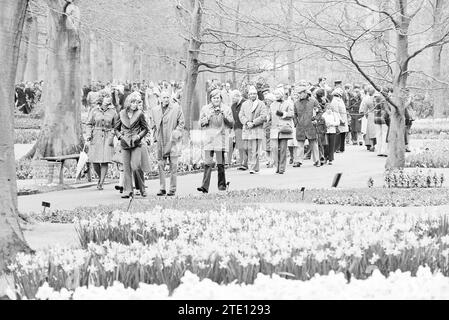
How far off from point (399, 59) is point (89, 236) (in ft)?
31.5

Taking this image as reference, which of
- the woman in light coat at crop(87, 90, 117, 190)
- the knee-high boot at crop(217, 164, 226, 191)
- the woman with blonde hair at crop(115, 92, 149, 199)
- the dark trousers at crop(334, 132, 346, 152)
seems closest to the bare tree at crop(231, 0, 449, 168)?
the woman with blonde hair at crop(115, 92, 149, 199)

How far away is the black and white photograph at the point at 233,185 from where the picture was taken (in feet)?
21.9

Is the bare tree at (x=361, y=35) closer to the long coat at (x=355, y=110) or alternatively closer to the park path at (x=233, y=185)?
the park path at (x=233, y=185)

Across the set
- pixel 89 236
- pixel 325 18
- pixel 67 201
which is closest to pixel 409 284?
pixel 89 236

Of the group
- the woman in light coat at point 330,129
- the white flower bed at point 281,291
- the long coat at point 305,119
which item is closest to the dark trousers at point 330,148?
the woman in light coat at point 330,129

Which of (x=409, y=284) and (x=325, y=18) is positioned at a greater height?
(x=325, y=18)

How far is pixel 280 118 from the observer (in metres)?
22.4

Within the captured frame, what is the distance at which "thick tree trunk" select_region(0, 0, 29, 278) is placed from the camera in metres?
9.19

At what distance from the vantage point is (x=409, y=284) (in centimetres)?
603

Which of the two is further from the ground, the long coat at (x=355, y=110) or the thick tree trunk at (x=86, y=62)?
the thick tree trunk at (x=86, y=62)

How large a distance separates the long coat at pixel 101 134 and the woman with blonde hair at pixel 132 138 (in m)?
1.85

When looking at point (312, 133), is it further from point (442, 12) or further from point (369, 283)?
point (369, 283)

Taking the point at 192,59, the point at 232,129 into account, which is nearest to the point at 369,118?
the point at 232,129

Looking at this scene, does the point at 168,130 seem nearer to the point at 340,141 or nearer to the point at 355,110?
the point at 340,141
